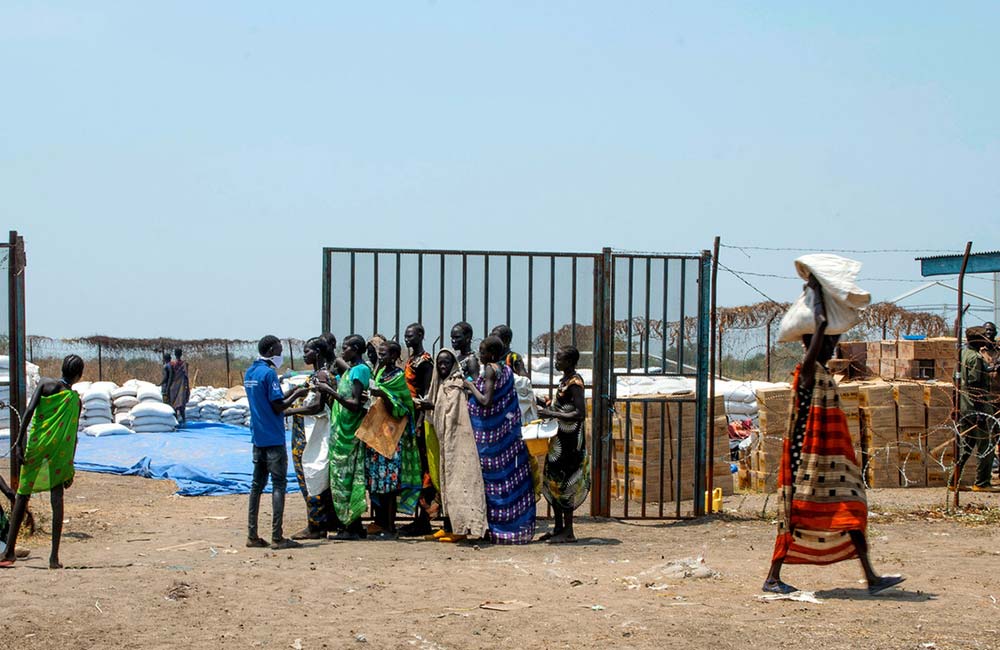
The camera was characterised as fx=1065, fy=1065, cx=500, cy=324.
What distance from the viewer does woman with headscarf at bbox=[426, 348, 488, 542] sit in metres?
8.72

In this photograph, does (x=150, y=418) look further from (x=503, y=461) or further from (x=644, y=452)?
(x=503, y=461)

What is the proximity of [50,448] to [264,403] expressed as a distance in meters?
1.59

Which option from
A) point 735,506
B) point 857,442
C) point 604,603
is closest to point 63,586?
point 604,603

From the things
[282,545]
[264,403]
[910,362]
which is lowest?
[282,545]

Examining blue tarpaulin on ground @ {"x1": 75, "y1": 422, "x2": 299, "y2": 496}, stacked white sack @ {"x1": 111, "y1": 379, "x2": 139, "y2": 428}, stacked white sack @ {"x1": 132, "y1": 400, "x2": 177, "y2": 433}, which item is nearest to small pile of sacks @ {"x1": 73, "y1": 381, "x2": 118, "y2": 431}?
stacked white sack @ {"x1": 111, "y1": 379, "x2": 139, "y2": 428}

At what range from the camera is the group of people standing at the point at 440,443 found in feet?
28.5

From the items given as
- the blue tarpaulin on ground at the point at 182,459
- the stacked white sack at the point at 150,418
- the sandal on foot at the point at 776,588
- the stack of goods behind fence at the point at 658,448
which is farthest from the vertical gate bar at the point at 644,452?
the stacked white sack at the point at 150,418

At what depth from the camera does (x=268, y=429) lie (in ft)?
27.0

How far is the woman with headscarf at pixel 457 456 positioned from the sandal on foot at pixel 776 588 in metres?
3.03

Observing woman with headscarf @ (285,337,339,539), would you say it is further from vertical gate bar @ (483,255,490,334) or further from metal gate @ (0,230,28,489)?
metal gate @ (0,230,28,489)

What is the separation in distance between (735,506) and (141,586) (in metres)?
6.52

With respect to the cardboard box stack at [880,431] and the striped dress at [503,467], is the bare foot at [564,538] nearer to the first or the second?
the striped dress at [503,467]

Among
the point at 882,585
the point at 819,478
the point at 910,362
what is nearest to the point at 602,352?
the point at 819,478

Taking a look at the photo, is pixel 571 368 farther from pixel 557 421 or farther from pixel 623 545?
pixel 623 545
